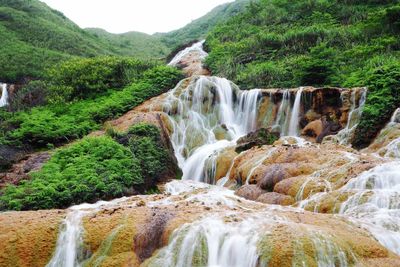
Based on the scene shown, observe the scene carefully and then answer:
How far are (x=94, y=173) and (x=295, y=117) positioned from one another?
9921 mm

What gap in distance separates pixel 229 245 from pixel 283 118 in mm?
12904

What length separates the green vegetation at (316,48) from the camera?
18047 mm

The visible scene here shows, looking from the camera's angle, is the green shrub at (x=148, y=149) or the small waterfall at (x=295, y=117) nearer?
the green shrub at (x=148, y=149)

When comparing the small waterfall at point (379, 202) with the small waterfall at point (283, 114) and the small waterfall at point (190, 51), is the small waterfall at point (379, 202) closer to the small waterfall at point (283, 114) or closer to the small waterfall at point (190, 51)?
the small waterfall at point (283, 114)

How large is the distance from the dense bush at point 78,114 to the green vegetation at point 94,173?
8.09 ft

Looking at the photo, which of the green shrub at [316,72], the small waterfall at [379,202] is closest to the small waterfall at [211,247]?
the small waterfall at [379,202]

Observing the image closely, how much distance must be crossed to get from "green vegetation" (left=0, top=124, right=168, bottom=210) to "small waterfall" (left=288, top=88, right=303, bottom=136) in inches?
246

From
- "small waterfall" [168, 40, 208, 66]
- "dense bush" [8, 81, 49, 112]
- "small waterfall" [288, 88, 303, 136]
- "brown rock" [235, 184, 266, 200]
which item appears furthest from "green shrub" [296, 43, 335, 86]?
"dense bush" [8, 81, 49, 112]

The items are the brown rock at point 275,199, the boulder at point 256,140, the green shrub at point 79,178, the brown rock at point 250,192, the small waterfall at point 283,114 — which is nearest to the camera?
the brown rock at point 275,199

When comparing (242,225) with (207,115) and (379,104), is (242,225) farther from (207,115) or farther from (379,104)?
(207,115)

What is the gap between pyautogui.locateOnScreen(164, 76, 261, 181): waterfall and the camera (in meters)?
18.7

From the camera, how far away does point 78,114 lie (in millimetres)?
20125

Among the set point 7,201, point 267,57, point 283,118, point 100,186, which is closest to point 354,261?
point 100,186

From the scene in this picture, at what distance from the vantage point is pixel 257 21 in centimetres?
3744
